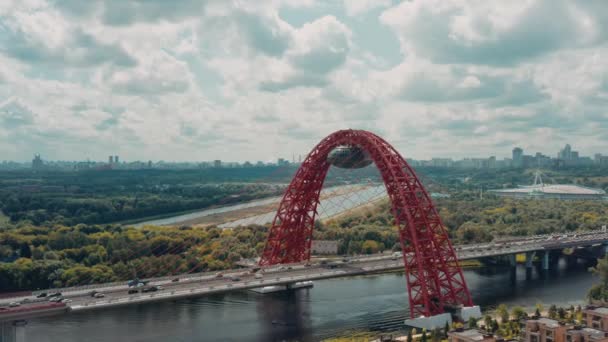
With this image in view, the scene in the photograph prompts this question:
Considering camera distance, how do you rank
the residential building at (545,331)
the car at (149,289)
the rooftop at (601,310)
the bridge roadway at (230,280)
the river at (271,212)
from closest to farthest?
the residential building at (545,331), the rooftop at (601,310), the bridge roadway at (230,280), the car at (149,289), the river at (271,212)

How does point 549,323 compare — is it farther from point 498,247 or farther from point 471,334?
point 498,247

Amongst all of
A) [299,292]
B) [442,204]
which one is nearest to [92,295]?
[299,292]

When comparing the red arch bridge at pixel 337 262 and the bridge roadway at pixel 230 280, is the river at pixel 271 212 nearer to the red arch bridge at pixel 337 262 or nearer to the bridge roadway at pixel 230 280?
the bridge roadway at pixel 230 280

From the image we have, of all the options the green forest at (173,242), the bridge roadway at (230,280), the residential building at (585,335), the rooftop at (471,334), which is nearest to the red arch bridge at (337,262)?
the bridge roadway at (230,280)

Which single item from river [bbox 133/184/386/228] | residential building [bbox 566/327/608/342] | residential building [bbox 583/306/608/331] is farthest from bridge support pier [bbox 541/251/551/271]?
residential building [bbox 566/327/608/342]

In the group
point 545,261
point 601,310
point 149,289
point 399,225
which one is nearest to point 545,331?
point 601,310

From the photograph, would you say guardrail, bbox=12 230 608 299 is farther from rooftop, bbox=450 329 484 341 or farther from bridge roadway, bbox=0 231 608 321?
rooftop, bbox=450 329 484 341
